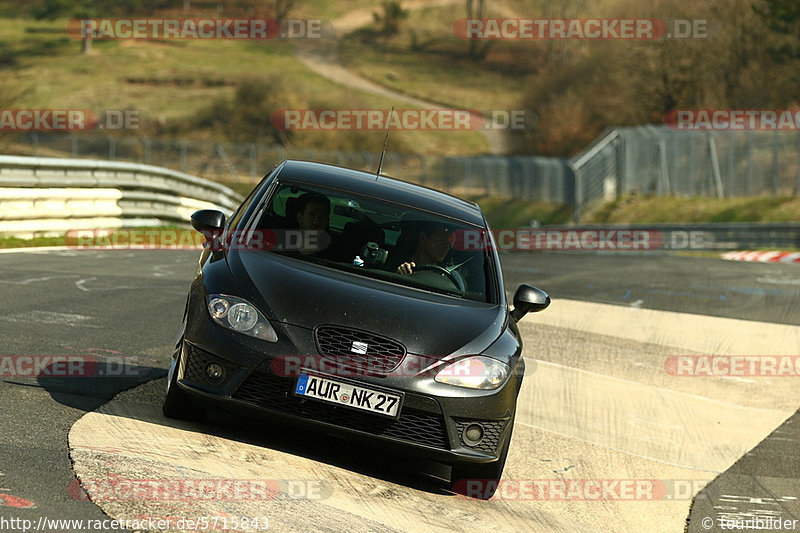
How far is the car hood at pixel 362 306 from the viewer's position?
19.3 feet

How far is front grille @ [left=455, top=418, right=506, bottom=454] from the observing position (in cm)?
593

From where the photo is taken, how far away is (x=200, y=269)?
264 inches

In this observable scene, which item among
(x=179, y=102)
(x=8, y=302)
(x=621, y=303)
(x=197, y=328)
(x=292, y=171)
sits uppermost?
(x=292, y=171)

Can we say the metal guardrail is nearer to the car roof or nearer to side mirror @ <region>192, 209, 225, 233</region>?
the car roof

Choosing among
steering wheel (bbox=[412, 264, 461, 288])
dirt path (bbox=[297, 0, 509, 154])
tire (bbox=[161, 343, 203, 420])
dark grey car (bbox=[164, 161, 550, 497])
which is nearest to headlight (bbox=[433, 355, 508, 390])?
dark grey car (bbox=[164, 161, 550, 497])

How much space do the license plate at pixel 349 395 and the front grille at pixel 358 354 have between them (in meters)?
0.11

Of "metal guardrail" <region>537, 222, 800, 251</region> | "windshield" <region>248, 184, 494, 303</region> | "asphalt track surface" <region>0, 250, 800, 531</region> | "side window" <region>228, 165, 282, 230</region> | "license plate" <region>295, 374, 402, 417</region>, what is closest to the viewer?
"asphalt track surface" <region>0, 250, 800, 531</region>

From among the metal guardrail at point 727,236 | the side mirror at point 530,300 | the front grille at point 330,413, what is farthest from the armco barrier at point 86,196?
the metal guardrail at point 727,236

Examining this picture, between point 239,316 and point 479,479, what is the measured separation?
63.7 inches

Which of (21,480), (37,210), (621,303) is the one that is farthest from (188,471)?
(37,210)

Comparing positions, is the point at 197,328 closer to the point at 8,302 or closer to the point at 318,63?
the point at 8,302

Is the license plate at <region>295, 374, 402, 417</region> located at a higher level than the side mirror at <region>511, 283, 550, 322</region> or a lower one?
lower

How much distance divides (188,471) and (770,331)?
8.98 metres

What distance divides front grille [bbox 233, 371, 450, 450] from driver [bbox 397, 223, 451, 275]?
4.00 feet
